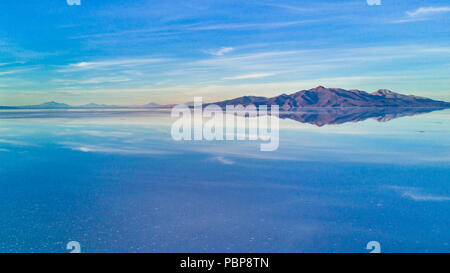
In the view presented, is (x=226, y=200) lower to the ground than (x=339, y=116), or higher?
lower

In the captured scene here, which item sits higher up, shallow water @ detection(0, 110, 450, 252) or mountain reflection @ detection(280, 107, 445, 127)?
mountain reflection @ detection(280, 107, 445, 127)

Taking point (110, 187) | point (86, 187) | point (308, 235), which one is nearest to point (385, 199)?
point (308, 235)

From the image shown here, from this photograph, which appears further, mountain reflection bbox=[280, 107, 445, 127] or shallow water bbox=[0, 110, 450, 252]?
mountain reflection bbox=[280, 107, 445, 127]

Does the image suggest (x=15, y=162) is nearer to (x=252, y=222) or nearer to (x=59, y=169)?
(x=59, y=169)

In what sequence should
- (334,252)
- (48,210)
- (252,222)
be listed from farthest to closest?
(48,210) → (252,222) → (334,252)

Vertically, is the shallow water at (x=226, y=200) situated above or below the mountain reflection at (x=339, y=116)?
below

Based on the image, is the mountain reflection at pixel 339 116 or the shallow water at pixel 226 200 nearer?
the shallow water at pixel 226 200

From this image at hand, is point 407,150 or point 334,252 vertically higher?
point 407,150
